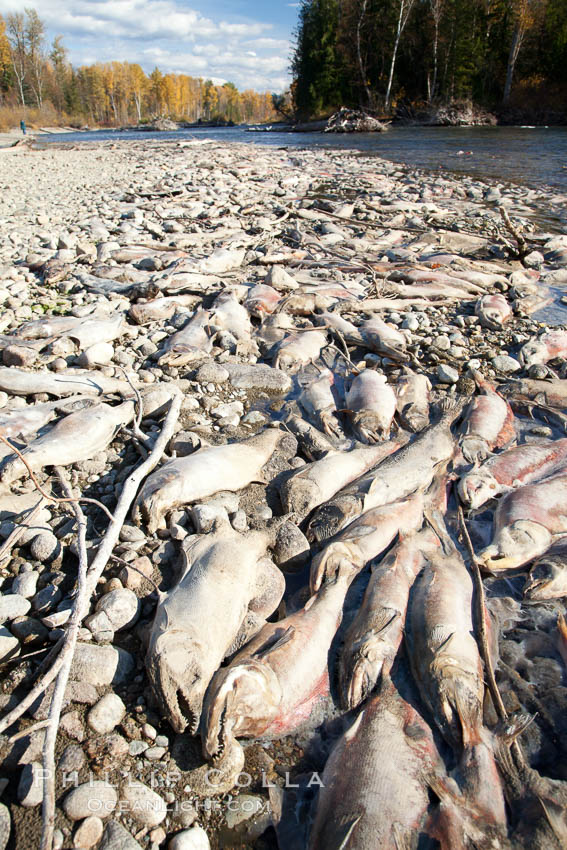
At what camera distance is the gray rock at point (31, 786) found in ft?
6.34

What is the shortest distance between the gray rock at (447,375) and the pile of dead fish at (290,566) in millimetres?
27

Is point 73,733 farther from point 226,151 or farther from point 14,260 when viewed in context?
point 226,151

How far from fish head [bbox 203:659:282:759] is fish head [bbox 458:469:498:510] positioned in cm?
200

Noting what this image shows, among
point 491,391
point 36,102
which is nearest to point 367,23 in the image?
point 36,102

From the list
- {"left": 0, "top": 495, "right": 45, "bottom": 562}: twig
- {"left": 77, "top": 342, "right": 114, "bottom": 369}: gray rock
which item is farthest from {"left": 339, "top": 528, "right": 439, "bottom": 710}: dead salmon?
{"left": 77, "top": 342, "right": 114, "bottom": 369}: gray rock

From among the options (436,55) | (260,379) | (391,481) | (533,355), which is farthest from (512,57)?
(391,481)

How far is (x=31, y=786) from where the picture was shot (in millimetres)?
1951

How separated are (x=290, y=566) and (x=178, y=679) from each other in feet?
3.46

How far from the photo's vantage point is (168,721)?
7.42ft

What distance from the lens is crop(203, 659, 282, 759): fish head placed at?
80.4 inches

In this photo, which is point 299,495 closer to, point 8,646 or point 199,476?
point 199,476

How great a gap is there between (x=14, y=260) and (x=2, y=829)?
813 centimetres

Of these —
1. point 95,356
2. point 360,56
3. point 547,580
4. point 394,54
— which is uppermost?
point 360,56

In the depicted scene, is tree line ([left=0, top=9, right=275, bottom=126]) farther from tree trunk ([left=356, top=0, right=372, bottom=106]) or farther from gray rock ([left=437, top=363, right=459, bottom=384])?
gray rock ([left=437, top=363, right=459, bottom=384])
